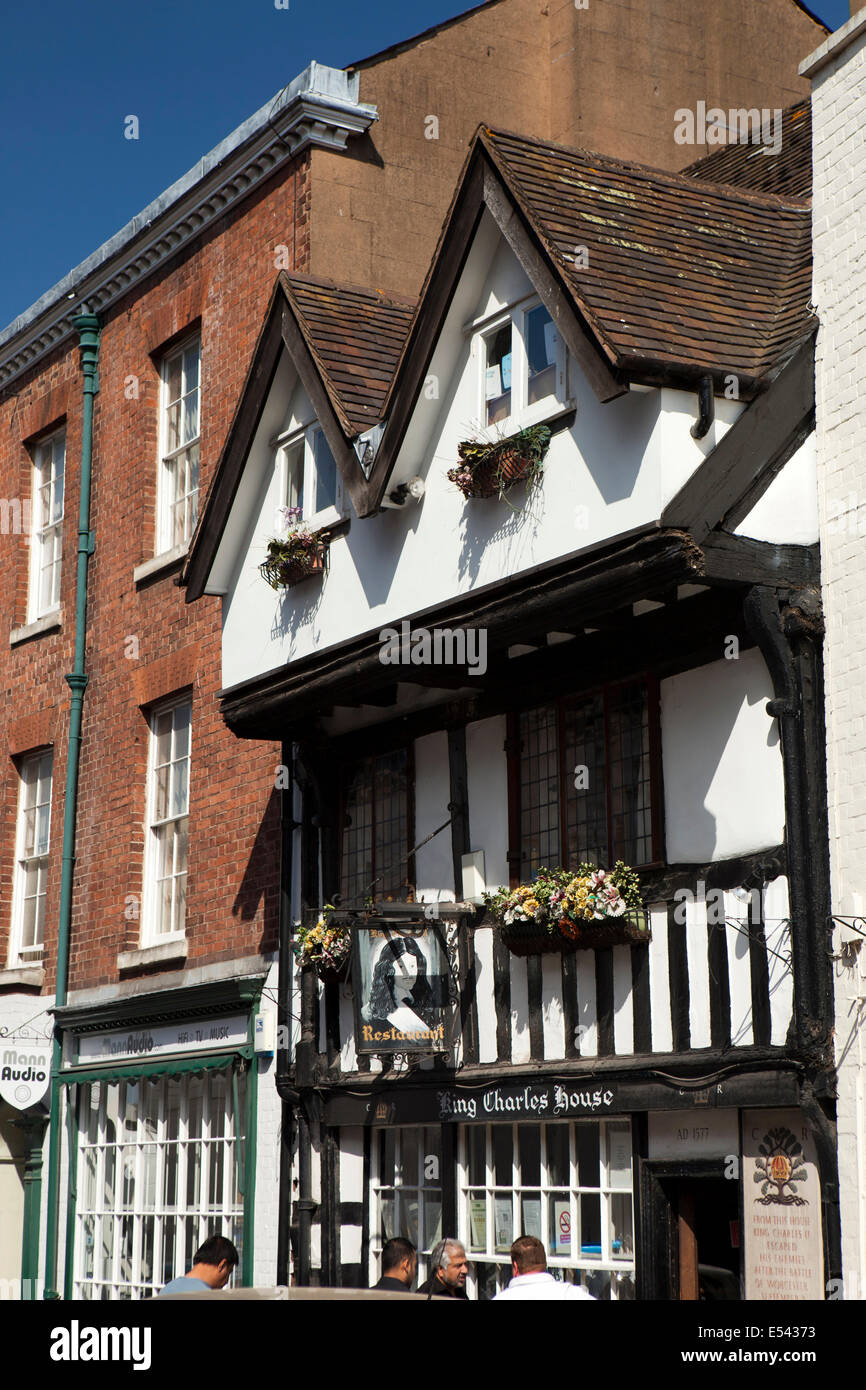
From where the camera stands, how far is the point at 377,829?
1314 centimetres

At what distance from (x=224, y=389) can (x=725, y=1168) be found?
30.2 feet

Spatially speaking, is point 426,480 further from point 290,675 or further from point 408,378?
point 290,675

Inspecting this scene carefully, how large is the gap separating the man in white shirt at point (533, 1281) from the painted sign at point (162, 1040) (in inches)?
237

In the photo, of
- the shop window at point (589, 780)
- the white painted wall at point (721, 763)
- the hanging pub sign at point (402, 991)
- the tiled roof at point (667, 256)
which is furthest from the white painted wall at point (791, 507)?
the hanging pub sign at point (402, 991)

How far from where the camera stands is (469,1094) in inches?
452

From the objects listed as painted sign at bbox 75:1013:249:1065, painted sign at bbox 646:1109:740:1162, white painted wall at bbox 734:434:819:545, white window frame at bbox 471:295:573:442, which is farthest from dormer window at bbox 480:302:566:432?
painted sign at bbox 75:1013:249:1065

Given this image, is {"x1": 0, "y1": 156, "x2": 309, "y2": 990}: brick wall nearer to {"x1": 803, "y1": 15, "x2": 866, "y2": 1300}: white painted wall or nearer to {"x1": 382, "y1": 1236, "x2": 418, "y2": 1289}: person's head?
{"x1": 382, "y1": 1236, "x2": 418, "y2": 1289}: person's head

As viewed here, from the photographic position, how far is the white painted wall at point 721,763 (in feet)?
31.7

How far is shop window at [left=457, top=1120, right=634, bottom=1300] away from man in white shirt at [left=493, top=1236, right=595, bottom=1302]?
6.93 feet

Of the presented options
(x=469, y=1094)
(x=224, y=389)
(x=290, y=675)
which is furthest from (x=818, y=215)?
(x=224, y=389)

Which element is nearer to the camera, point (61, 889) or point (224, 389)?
point (224, 389)

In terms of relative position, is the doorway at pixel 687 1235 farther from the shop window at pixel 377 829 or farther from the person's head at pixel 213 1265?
the shop window at pixel 377 829

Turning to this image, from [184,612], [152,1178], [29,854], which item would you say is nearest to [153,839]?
[184,612]
